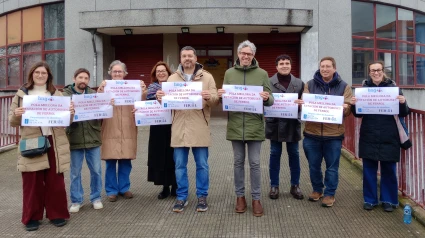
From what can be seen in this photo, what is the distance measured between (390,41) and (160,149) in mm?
13357

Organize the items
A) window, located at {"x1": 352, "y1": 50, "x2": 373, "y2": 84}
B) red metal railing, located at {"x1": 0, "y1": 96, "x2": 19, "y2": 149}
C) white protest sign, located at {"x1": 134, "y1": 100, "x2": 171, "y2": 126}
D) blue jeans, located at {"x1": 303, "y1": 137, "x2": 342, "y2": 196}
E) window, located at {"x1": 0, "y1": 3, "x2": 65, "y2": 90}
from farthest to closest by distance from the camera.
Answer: window, located at {"x1": 0, "y1": 3, "x2": 65, "y2": 90} < window, located at {"x1": 352, "y1": 50, "x2": 373, "y2": 84} < red metal railing, located at {"x1": 0, "y1": 96, "x2": 19, "y2": 149} < white protest sign, located at {"x1": 134, "y1": 100, "x2": 171, "y2": 126} < blue jeans, located at {"x1": 303, "y1": 137, "x2": 342, "y2": 196}

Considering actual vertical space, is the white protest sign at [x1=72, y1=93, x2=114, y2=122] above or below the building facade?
below

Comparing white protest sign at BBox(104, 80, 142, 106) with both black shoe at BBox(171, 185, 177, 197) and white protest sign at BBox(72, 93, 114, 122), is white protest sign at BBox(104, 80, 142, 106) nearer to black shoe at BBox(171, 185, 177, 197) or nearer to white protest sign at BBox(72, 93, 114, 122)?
white protest sign at BBox(72, 93, 114, 122)

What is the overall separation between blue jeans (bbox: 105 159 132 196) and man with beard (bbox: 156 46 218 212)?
93 centimetres

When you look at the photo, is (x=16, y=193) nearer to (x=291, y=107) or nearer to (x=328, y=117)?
(x=291, y=107)

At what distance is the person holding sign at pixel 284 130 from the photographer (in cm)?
525

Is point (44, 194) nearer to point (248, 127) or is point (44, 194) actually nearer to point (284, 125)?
point (248, 127)

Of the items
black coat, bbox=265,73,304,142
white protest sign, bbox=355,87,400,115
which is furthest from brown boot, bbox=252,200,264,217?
white protest sign, bbox=355,87,400,115

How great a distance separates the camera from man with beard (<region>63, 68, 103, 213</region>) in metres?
4.89

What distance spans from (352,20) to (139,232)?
12.9 m

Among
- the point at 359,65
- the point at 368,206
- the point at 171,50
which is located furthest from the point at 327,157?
the point at 171,50

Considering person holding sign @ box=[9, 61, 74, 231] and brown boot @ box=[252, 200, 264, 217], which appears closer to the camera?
person holding sign @ box=[9, 61, 74, 231]

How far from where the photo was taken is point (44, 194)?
4492 mm

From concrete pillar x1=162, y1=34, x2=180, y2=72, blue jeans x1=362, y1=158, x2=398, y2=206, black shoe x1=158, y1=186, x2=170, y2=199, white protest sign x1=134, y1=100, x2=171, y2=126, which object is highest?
concrete pillar x1=162, y1=34, x2=180, y2=72
